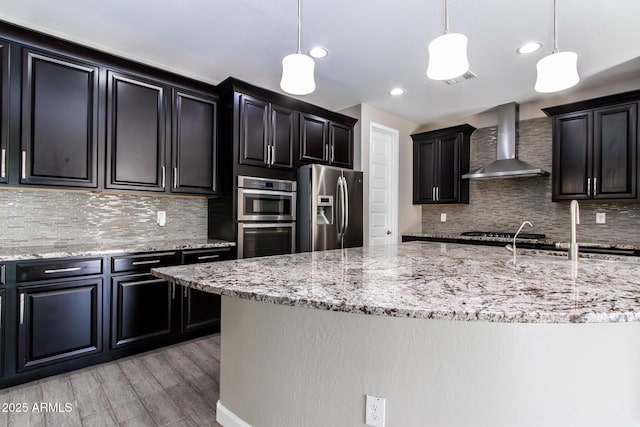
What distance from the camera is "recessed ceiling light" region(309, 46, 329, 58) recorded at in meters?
2.72

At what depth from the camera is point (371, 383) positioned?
117cm

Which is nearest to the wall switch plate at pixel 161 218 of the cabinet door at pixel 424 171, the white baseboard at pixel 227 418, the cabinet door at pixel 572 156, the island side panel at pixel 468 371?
the white baseboard at pixel 227 418

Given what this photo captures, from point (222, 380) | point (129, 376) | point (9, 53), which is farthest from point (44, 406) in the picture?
point (9, 53)

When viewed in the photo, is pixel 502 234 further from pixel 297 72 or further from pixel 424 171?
pixel 297 72

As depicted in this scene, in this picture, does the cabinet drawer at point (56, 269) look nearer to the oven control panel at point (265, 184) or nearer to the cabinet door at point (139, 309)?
the cabinet door at point (139, 309)

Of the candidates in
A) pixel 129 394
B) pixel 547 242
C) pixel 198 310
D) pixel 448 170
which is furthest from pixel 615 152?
pixel 129 394

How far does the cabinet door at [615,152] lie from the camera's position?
303 cm

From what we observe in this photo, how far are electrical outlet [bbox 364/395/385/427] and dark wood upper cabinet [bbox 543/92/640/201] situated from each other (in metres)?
3.44

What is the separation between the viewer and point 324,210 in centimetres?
355

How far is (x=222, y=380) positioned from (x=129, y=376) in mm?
1029

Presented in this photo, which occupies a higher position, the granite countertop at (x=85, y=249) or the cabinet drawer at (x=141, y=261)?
the granite countertop at (x=85, y=249)

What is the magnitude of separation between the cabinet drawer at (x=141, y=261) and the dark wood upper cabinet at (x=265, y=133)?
1107mm

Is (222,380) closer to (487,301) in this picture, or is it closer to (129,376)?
(129,376)

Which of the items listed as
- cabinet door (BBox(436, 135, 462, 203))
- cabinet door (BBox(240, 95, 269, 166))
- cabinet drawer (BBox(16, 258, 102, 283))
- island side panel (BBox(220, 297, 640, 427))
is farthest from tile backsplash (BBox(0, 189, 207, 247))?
cabinet door (BBox(436, 135, 462, 203))
